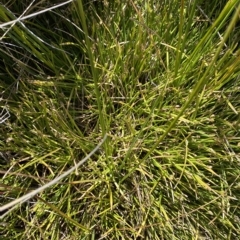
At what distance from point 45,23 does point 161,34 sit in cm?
25

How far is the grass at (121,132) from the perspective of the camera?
83cm

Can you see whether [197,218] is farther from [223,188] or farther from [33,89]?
[33,89]

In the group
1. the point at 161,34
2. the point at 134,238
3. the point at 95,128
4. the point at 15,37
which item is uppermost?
the point at 161,34

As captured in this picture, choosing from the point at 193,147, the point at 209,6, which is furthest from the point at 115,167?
the point at 209,6

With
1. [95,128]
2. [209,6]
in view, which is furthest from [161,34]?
[95,128]

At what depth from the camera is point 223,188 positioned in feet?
2.84

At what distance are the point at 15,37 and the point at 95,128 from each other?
247mm

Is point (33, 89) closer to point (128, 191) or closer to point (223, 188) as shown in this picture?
point (128, 191)

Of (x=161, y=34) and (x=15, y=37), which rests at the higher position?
(x=161, y=34)

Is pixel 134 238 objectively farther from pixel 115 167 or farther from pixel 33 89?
pixel 33 89

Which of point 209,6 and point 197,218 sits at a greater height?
point 209,6

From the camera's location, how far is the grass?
83cm

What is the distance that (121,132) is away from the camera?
2.87ft

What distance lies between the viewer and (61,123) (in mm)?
802
